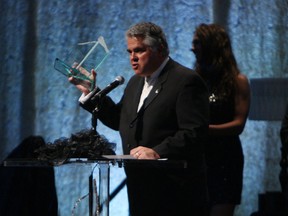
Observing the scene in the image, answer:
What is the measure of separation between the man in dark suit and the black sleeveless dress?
2.02 feet

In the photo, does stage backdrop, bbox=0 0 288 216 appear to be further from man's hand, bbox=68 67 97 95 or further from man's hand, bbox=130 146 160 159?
man's hand, bbox=130 146 160 159

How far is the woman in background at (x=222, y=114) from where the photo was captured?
402 centimetres

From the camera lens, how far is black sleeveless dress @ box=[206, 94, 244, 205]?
401cm

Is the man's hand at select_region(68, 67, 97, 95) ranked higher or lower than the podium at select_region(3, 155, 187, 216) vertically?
higher

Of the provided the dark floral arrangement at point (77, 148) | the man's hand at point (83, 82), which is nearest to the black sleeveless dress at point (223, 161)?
the man's hand at point (83, 82)

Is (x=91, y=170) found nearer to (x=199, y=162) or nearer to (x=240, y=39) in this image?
(x=199, y=162)

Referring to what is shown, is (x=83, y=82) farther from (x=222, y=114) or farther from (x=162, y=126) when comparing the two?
(x=222, y=114)

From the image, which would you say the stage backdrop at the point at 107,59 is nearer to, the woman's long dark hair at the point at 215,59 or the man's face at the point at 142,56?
the woman's long dark hair at the point at 215,59

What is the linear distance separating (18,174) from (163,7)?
146 centimetres

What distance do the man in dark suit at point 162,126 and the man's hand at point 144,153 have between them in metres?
0.03

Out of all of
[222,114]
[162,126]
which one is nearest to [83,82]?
[162,126]

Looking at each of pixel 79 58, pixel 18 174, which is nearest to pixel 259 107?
pixel 18 174

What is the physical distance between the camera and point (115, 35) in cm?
533

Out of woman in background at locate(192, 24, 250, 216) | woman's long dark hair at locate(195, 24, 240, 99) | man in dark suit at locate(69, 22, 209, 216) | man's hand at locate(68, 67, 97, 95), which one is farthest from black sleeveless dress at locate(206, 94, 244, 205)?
man's hand at locate(68, 67, 97, 95)
